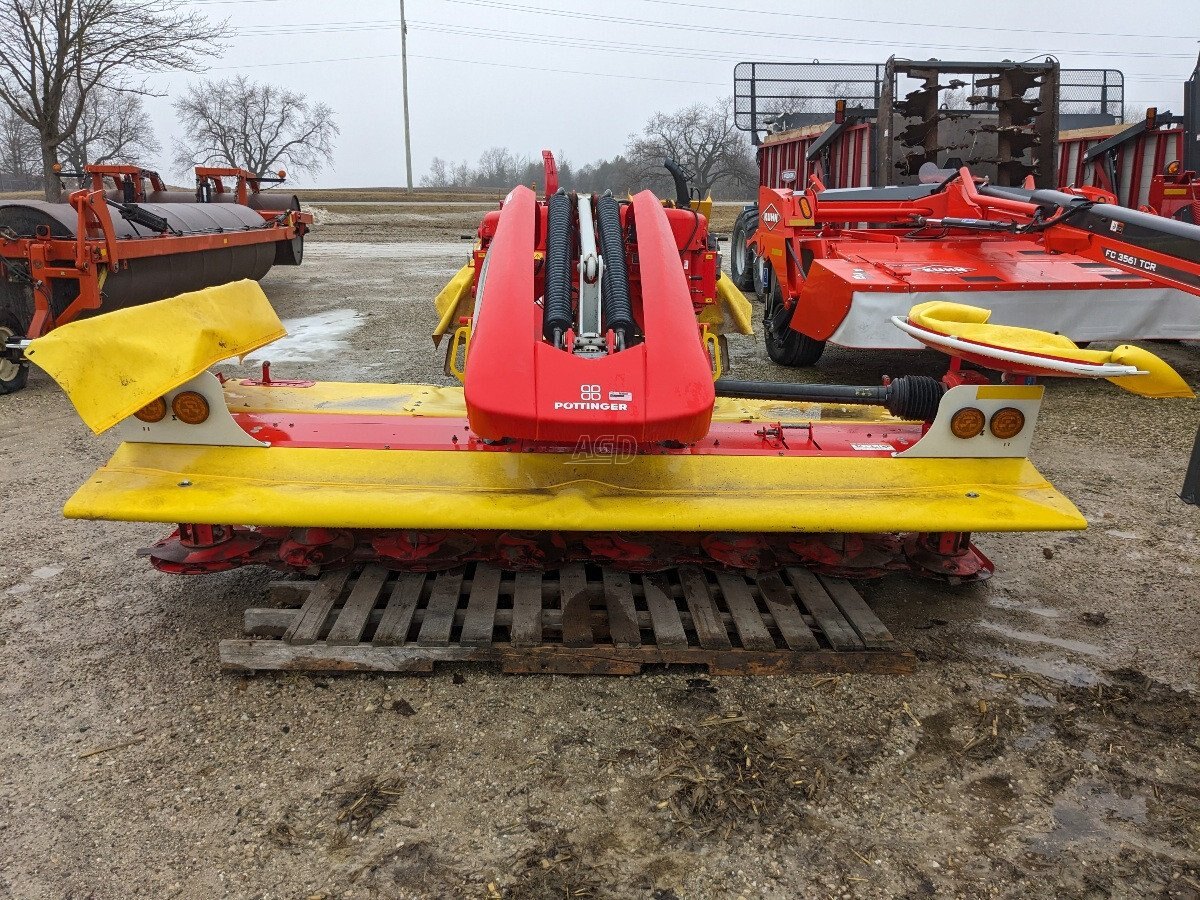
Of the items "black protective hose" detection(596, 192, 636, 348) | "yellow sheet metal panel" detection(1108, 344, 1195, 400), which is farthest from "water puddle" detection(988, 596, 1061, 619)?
"black protective hose" detection(596, 192, 636, 348)

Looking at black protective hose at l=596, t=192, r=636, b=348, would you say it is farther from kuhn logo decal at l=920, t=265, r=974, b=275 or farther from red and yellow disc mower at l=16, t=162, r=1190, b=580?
kuhn logo decal at l=920, t=265, r=974, b=275

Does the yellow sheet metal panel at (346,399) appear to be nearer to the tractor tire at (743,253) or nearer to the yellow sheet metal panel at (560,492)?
the yellow sheet metal panel at (560,492)

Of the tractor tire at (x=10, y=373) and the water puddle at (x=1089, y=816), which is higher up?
the tractor tire at (x=10, y=373)

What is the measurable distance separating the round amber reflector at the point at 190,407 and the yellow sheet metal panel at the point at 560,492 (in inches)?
3.9

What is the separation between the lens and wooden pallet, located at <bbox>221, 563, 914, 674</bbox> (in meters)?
2.83

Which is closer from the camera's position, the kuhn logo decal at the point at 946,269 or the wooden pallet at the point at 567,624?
the wooden pallet at the point at 567,624

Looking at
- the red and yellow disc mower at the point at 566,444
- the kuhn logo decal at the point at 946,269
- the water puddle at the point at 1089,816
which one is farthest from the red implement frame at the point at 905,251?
the water puddle at the point at 1089,816

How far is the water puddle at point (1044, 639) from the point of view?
3.08m

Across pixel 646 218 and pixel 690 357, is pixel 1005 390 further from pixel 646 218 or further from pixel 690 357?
pixel 646 218

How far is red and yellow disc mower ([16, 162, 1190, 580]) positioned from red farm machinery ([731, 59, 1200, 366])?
0.98 metres

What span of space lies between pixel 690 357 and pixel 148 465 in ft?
5.91

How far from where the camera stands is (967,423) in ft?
10.1

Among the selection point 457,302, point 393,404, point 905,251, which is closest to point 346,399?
point 393,404

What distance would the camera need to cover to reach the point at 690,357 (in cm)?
283
